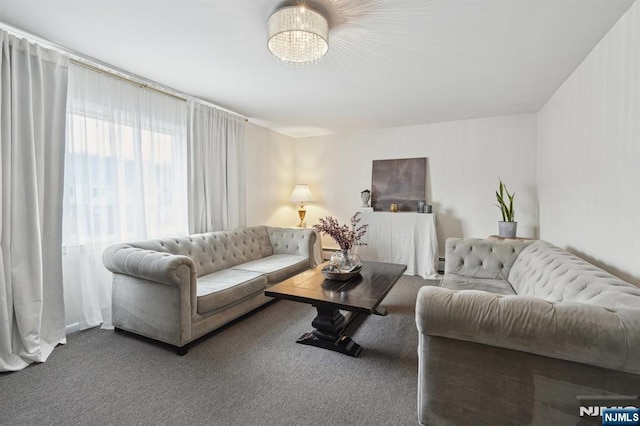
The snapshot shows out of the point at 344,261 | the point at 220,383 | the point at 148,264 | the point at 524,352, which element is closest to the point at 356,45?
the point at 344,261

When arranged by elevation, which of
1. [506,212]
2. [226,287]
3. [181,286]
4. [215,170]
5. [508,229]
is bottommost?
[226,287]

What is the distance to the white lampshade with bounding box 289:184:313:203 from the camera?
5328mm

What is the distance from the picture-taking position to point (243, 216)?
14.8 ft

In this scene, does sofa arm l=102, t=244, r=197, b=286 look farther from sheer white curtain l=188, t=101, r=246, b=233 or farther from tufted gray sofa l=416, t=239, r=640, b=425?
tufted gray sofa l=416, t=239, r=640, b=425

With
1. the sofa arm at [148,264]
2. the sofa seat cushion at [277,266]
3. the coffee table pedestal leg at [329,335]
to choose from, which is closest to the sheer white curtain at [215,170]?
the sofa seat cushion at [277,266]

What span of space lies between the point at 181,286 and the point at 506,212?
164 inches

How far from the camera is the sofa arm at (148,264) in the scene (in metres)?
2.25

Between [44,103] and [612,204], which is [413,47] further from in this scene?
[44,103]

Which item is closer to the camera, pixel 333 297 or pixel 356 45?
pixel 333 297

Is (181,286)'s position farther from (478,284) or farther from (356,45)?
(478,284)

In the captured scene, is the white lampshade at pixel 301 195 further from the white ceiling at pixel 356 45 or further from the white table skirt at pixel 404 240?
the white ceiling at pixel 356 45

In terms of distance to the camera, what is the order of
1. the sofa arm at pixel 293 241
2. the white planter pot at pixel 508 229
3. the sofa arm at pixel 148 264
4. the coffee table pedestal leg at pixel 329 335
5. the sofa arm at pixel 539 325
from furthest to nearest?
the sofa arm at pixel 293 241 < the white planter pot at pixel 508 229 < the coffee table pedestal leg at pixel 329 335 < the sofa arm at pixel 148 264 < the sofa arm at pixel 539 325

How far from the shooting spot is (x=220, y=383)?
75.8 inches

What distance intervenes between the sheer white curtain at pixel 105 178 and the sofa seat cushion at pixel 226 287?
3.01ft
